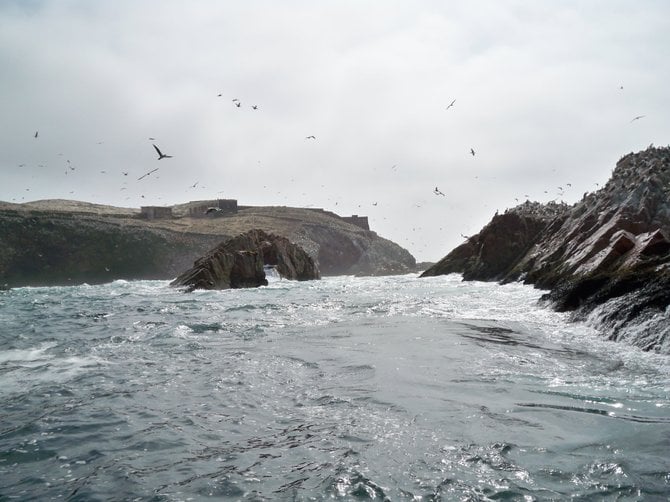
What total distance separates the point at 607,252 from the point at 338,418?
1325 cm

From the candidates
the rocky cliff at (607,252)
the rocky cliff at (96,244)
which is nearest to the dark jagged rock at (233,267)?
the rocky cliff at (607,252)

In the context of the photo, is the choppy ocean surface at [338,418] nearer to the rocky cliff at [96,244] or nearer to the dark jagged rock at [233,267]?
the dark jagged rock at [233,267]

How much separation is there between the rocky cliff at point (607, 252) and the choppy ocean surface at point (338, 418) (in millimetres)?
1098

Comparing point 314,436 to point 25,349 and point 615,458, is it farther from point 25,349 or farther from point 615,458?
point 25,349

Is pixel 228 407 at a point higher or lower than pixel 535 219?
lower

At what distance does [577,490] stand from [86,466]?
441cm

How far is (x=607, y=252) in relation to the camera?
16031 millimetres

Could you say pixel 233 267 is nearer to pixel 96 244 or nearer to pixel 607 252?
pixel 607 252

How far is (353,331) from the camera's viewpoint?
14.1 meters

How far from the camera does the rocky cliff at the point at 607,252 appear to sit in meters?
10.9

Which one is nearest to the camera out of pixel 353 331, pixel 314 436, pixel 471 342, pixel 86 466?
pixel 86 466

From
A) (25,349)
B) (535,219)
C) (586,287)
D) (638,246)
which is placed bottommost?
(25,349)

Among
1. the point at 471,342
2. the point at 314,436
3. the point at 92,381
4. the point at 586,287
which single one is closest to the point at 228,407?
the point at 314,436

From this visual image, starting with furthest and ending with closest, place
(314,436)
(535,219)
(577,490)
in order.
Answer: (535,219)
(314,436)
(577,490)
